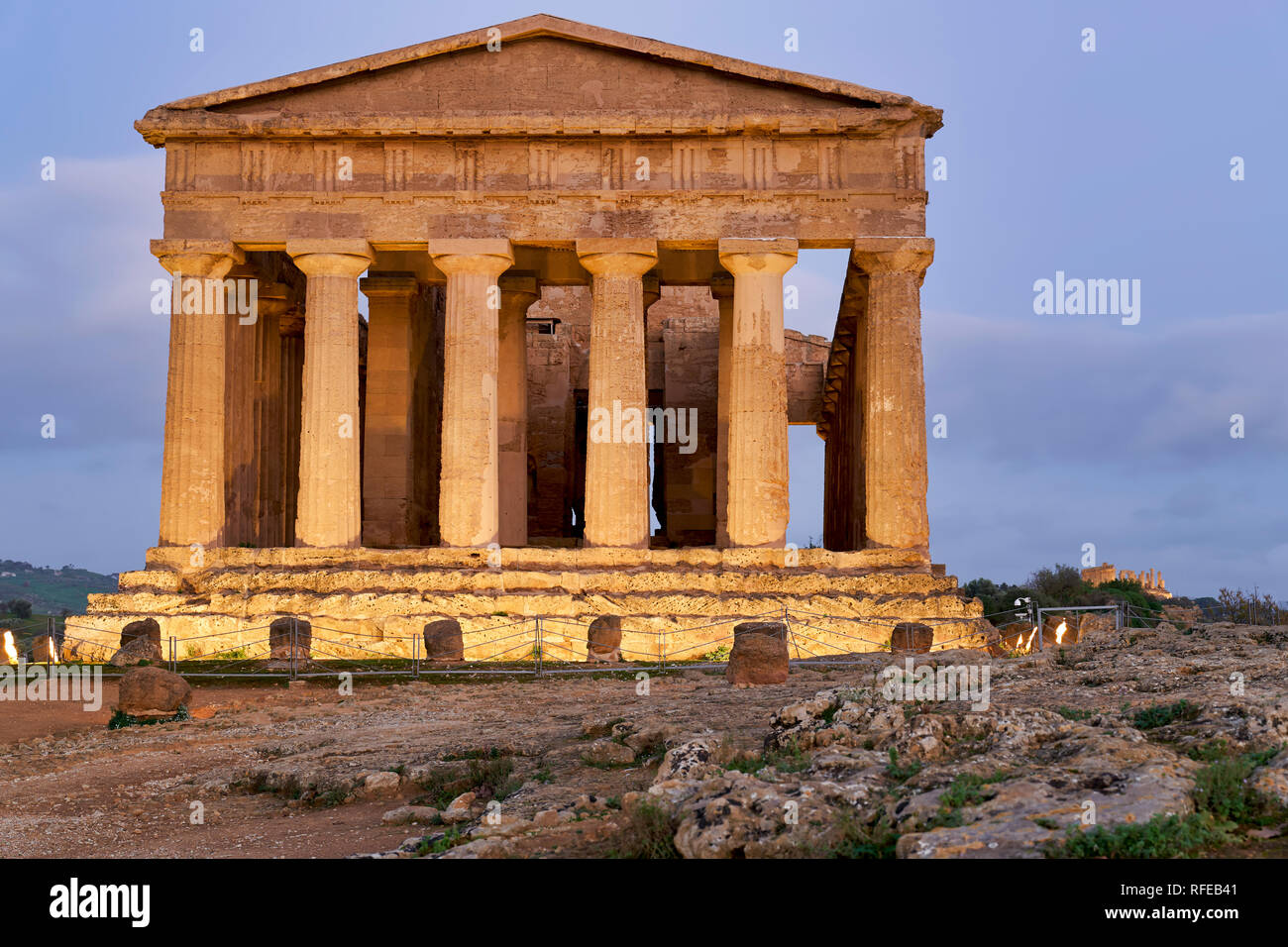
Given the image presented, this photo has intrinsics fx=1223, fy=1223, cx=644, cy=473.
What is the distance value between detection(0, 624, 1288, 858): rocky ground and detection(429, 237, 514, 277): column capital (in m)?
12.6

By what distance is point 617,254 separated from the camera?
2716 centimetres

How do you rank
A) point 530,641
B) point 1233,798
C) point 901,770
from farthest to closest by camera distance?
point 530,641 < point 901,770 < point 1233,798

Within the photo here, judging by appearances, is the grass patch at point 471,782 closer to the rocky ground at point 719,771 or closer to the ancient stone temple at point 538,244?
the rocky ground at point 719,771

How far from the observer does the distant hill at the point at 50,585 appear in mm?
88688

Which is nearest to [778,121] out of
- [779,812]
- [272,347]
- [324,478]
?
[324,478]

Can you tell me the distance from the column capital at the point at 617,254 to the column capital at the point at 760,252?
1.65 metres

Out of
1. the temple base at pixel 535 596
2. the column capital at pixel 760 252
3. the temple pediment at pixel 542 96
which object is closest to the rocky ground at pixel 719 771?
the temple base at pixel 535 596

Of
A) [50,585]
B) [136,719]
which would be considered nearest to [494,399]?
[136,719]

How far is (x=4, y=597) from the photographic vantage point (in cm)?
8906

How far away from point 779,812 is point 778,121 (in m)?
21.9

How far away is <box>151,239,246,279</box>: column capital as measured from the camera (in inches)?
1076

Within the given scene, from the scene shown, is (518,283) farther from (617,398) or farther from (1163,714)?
(1163,714)

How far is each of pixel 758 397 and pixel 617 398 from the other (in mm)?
3116
